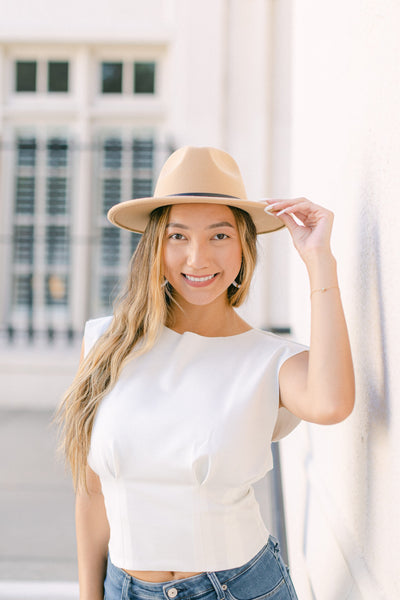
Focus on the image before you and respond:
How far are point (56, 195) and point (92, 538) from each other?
554 centimetres

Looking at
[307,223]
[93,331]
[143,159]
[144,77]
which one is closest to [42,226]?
[143,159]

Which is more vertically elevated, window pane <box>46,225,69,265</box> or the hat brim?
window pane <box>46,225,69,265</box>

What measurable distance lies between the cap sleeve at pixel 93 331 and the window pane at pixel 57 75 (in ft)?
19.2

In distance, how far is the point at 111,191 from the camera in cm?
646

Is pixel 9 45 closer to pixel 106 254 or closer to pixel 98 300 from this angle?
pixel 106 254

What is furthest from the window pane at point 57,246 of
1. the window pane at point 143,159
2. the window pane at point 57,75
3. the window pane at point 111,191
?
the window pane at point 57,75

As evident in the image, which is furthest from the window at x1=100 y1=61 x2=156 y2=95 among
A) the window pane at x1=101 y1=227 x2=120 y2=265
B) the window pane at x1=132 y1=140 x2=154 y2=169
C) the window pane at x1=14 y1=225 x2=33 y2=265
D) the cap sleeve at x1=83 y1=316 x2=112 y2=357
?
the cap sleeve at x1=83 y1=316 x2=112 y2=357

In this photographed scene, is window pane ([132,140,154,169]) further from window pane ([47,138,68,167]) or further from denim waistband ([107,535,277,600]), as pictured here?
denim waistband ([107,535,277,600])

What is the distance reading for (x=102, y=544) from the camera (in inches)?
54.4

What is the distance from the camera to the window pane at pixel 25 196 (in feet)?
21.3

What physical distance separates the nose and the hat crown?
12 centimetres

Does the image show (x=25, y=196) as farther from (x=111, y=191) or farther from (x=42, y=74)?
(x=42, y=74)

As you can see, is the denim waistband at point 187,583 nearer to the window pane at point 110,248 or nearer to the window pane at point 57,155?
the window pane at point 110,248

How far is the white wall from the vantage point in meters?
1.03
